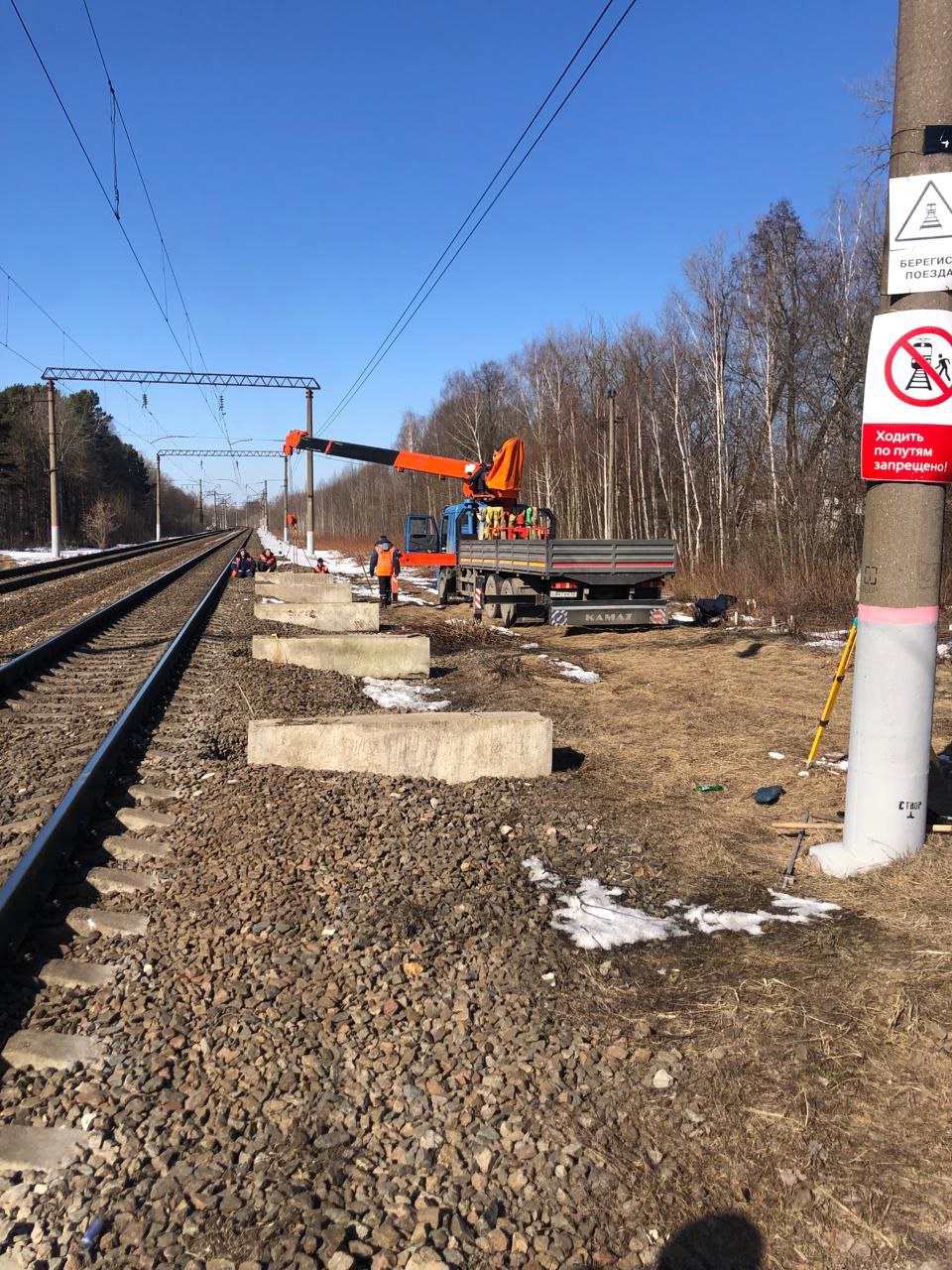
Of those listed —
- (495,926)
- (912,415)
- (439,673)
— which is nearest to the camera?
(495,926)

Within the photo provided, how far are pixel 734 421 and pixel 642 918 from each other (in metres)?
36.1

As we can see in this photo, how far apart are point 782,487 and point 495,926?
25929 mm

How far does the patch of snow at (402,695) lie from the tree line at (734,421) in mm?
12813

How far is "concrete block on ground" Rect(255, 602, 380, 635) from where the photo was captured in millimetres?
15109

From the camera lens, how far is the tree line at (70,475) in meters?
62.3

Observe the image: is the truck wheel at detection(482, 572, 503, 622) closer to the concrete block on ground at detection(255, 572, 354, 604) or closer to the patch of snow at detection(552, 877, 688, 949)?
the concrete block on ground at detection(255, 572, 354, 604)

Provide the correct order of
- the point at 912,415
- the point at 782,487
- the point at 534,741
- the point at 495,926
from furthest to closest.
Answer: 1. the point at 782,487
2. the point at 534,741
3. the point at 912,415
4. the point at 495,926

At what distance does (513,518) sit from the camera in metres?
20.6

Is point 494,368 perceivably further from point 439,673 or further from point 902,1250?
point 902,1250

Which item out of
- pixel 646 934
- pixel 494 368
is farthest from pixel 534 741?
pixel 494 368

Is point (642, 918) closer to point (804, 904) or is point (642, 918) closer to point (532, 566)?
point (804, 904)

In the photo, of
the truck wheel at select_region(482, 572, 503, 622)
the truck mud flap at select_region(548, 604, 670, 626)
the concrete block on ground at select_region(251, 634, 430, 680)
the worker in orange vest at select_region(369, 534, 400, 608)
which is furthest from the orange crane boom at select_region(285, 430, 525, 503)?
the concrete block on ground at select_region(251, 634, 430, 680)

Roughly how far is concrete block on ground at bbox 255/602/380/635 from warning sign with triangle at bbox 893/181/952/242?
11.3 metres

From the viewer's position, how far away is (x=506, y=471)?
20.6 metres
